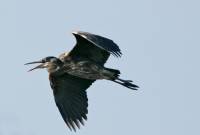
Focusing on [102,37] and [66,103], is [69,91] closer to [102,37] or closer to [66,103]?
[66,103]

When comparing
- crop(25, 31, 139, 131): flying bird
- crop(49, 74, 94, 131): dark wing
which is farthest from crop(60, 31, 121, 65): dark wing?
crop(49, 74, 94, 131): dark wing

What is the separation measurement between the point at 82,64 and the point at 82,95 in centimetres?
118

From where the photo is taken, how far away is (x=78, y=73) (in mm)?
24844

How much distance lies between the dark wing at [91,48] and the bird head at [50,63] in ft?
1.12

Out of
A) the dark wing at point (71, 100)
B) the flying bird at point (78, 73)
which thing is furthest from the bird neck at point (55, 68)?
the dark wing at point (71, 100)

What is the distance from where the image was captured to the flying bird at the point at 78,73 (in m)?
24.7

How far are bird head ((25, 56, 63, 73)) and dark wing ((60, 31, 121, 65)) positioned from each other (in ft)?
1.12

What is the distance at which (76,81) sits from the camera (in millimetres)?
25891

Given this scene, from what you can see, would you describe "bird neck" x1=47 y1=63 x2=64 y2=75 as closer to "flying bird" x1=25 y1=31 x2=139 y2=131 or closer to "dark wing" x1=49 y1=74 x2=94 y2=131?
"flying bird" x1=25 y1=31 x2=139 y2=131

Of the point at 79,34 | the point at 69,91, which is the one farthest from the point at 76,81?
the point at 79,34

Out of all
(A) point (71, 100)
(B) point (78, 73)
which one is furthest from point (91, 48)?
(A) point (71, 100)

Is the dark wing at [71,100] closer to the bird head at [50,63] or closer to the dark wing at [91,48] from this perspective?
the bird head at [50,63]

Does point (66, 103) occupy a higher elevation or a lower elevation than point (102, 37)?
lower

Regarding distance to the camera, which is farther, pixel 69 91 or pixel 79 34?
pixel 69 91
